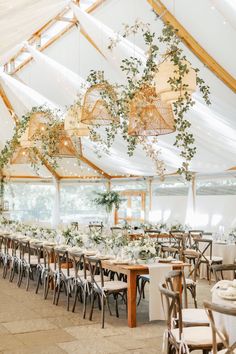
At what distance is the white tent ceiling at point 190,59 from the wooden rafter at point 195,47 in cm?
7

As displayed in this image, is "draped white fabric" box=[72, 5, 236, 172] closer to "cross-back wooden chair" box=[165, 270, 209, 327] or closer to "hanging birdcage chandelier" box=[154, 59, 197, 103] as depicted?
"hanging birdcage chandelier" box=[154, 59, 197, 103]

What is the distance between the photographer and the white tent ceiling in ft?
23.5

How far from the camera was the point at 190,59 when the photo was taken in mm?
8211

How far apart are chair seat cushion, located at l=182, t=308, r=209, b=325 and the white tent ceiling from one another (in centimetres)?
363

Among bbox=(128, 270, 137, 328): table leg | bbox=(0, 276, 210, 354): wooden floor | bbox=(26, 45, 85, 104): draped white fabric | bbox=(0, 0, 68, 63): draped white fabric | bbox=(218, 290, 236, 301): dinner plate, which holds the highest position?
bbox=(26, 45, 85, 104): draped white fabric

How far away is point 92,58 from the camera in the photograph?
33.5ft

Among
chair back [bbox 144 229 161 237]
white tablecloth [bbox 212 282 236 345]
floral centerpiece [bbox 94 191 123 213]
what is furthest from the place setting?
floral centerpiece [bbox 94 191 123 213]

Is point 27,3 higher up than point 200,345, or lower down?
higher up

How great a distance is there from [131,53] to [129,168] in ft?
25.9

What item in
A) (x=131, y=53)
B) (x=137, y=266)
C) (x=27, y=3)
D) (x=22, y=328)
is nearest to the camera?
(x=27, y=3)

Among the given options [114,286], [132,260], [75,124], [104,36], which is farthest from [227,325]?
[104,36]

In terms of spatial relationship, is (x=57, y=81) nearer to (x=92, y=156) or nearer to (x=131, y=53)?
(x=131, y=53)

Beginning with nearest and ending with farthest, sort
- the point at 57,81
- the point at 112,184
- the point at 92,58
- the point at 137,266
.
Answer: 1. the point at 137,266
2. the point at 92,58
3. the point at 57,81
4. the point at 112,184

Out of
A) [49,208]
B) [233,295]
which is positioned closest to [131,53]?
[233,295]
